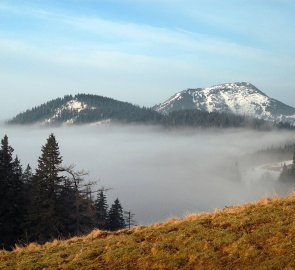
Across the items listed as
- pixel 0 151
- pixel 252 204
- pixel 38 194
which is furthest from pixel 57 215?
pixel 252 204

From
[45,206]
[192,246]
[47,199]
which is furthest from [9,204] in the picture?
[192,246]

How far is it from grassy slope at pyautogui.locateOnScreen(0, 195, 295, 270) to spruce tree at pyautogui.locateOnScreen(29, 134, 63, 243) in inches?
1043

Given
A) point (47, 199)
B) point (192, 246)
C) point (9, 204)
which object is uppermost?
point (192, 246)

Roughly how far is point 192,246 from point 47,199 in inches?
1291

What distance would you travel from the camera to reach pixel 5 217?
46.2m

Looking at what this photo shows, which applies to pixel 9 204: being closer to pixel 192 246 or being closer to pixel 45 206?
pixel 45 206

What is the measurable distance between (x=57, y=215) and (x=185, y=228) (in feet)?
101

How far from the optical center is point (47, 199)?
145 ft

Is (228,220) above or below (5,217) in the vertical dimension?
above

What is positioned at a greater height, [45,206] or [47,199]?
[47,199]

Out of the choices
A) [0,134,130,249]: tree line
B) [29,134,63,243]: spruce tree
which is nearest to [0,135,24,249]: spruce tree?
[0,134,130,249]: tree line

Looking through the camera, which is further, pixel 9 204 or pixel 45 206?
pixel 9 204

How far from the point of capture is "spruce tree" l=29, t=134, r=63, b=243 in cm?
4328

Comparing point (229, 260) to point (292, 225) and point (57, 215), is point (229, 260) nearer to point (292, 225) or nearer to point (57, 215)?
point (292, 225)
